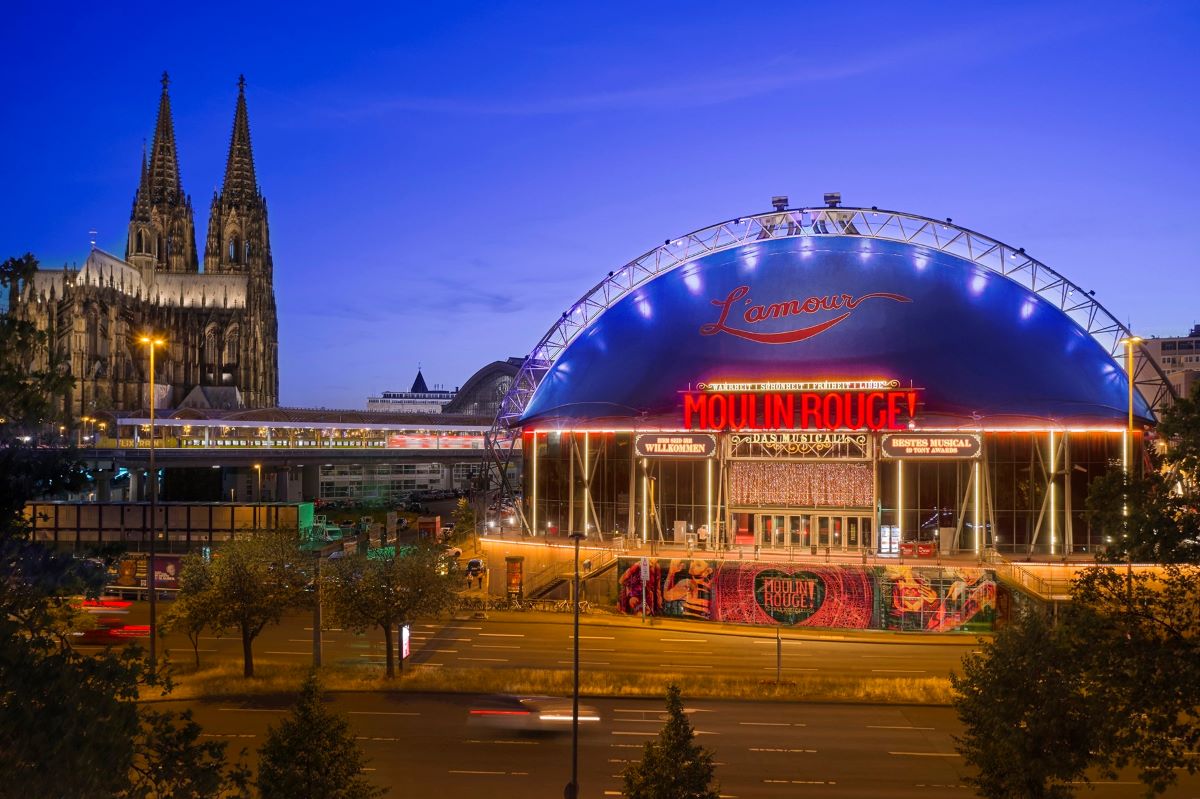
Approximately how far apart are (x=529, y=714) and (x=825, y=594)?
25.8 metres

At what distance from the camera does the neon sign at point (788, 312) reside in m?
65.2

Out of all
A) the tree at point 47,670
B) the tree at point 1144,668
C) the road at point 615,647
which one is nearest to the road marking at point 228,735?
the road at point 615,647

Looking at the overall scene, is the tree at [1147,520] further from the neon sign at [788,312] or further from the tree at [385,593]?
the neon sign at [788,312]

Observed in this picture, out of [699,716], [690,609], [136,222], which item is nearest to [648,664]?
[699,716]

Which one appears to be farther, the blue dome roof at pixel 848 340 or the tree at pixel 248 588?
the blue dome roof at pixel 848 340

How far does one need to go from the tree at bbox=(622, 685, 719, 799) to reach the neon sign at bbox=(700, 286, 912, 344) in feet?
159

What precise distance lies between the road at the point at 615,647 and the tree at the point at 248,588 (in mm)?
4000

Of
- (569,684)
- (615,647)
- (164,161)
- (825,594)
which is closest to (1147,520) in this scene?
(569,684)

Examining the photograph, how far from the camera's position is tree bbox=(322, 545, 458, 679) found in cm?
4209

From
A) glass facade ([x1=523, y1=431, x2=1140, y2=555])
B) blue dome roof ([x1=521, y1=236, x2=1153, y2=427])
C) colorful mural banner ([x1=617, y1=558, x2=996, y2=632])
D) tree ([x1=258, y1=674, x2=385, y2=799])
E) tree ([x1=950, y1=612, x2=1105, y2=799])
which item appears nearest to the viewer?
tree ([x1=258, y1=674, x2=385, y2=799])

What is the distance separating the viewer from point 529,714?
35438 millimetres

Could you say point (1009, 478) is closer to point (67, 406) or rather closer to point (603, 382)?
point (603, 382)

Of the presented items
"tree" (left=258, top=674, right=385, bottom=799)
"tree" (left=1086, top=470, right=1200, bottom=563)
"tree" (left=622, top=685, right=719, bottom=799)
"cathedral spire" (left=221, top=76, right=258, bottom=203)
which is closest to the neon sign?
"tree" (left=1086, top=470, right=1200, bottom=563)

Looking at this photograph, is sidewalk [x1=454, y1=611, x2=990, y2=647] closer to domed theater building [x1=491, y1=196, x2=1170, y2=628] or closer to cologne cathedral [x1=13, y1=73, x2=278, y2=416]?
domed theater building [x1=491, y1=196, x2=1170, y2=628]
